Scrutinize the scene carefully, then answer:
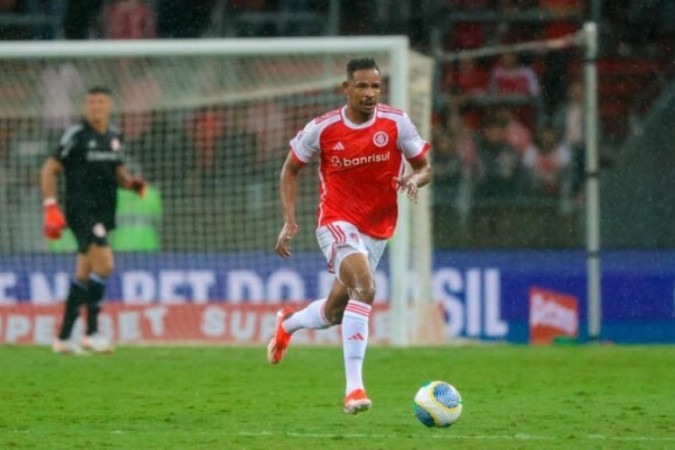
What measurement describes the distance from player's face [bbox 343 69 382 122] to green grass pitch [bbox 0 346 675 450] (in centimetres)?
173

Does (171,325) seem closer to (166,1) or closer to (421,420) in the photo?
(166,1)

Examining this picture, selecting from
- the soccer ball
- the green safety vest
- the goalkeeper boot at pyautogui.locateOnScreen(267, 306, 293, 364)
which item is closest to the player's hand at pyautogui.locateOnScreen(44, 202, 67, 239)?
the green safety vest

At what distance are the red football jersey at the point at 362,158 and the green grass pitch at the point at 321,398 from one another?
3.74 ft

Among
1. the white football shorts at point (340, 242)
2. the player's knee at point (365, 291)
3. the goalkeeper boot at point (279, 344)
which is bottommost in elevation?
the goalkeeper boot at point (279, 344)

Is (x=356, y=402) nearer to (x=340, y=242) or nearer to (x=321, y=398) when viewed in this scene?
(x=340, y=242)

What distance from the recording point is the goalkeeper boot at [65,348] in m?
14.1

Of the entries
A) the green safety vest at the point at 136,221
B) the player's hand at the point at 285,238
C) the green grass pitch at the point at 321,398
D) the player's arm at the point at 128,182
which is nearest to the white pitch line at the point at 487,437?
the green grass pitch at the point at 321,398

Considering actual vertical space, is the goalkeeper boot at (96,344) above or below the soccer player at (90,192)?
below

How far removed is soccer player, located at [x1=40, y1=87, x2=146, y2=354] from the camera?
45.3 feet

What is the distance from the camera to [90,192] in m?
13.9

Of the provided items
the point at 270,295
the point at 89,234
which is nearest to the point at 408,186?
the point at 89,234

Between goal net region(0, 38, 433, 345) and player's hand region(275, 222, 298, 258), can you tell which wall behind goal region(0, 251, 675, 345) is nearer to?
goal net region(0, 38, 433, 345)

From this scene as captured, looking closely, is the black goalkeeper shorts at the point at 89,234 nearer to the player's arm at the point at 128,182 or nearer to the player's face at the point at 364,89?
the player's arm at the point at 128,182

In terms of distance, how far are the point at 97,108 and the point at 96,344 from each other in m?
2.00
